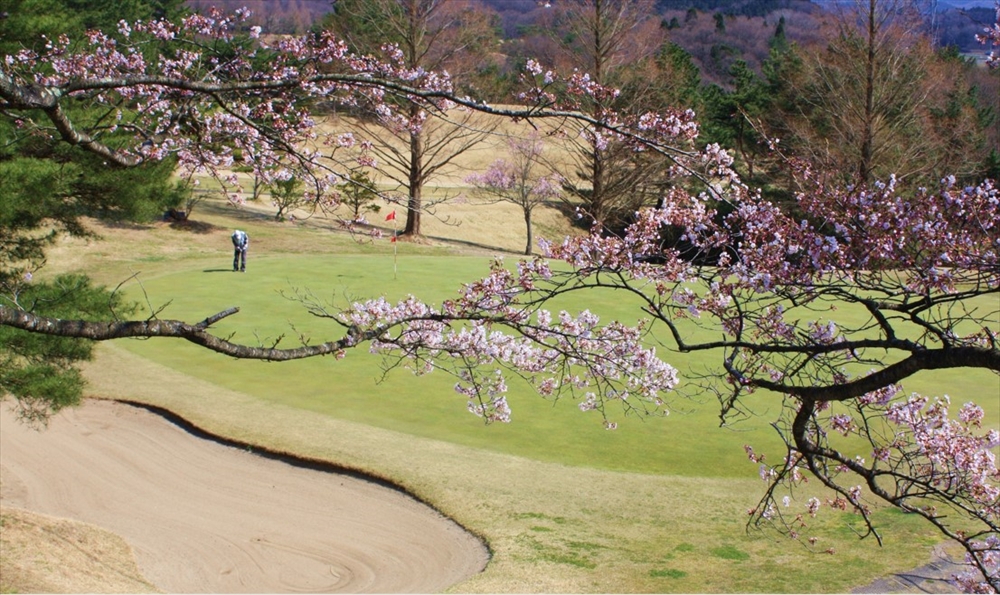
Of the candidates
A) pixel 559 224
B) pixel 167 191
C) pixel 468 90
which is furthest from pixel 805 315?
pixel 559 224

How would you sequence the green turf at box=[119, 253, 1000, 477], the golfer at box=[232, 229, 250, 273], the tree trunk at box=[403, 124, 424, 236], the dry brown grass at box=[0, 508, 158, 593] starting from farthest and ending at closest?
the tree trunk at box=[403, 124, 424, 236] < the golfer at box=[232, 229, 250, 273] < the green turf at box=[119, 253, 1000, 477] < the dry brown grass at box=[0, 508, 158, 593]

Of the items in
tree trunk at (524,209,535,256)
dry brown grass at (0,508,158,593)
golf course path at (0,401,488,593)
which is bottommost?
dry brown grass at (0,508,158,593)

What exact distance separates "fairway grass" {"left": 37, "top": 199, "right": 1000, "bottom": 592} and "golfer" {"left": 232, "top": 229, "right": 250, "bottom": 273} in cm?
292

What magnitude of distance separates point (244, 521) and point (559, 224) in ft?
101

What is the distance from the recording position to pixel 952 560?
737cm

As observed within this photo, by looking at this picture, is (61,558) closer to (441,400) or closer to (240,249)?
(441,400)

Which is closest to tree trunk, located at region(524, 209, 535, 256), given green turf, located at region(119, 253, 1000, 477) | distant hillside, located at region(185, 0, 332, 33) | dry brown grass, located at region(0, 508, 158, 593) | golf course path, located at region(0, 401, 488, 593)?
distant hillside, located at region(185, 0, 332, 33)

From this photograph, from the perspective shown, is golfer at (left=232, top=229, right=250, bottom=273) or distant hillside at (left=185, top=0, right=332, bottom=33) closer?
distant hillside at (left=185, top=0, right=332, bottom=33)

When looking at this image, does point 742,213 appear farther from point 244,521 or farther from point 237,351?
point 244,521

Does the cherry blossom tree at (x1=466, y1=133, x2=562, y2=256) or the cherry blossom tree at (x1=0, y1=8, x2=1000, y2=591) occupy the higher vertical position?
the cherry blossom tree at (x1=466, y1=133, x2=562, y2=256)

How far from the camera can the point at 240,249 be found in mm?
20000

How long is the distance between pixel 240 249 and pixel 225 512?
39.2ft

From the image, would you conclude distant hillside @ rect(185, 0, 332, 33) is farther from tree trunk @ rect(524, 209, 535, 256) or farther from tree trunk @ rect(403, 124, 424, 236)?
tree trunk @ rect(524, 209, 535, 256)

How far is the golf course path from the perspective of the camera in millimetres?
7711
